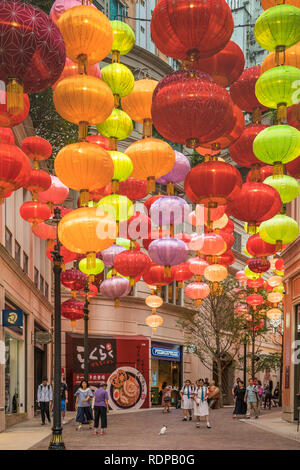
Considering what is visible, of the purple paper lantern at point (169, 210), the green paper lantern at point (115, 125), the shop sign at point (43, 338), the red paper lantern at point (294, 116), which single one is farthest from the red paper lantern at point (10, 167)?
the shop sign at point (43, 338)

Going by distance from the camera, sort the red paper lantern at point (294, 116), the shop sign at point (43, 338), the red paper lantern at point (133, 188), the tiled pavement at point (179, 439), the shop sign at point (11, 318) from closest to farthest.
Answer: the red paper lantern at point (294, 116)
the red paper lantern at point (133, 188)
the tiled pavement at point (179, 439)
the shop sign at point (11, 318)
the shop sign at point (43, 338)

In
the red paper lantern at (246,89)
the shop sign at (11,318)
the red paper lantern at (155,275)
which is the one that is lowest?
the shop sign at (11,318)

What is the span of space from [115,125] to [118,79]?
0.83 m

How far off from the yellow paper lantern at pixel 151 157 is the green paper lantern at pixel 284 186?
56.8 inches

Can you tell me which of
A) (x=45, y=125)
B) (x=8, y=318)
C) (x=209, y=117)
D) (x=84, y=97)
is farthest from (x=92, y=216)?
(x=45, y=125)

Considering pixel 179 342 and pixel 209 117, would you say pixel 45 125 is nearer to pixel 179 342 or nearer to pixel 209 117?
pixel 209 117

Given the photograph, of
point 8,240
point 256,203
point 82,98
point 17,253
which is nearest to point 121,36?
point 82,98

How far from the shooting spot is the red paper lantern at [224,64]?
323 inches

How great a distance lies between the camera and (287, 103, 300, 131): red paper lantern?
8.50 meters

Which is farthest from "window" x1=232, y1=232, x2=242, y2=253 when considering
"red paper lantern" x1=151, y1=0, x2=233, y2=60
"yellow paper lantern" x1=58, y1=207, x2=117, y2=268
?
"red paper lantern" x1=151, y1=0, x2=233, y2=60

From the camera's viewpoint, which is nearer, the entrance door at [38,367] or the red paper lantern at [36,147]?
the red paper lantern at [36,147]

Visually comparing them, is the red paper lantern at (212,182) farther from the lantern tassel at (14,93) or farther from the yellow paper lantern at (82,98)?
the lantern tassel at (14,93)

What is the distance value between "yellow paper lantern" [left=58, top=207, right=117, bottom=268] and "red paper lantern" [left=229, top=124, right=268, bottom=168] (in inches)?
79.0

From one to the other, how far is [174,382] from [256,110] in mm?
35761
